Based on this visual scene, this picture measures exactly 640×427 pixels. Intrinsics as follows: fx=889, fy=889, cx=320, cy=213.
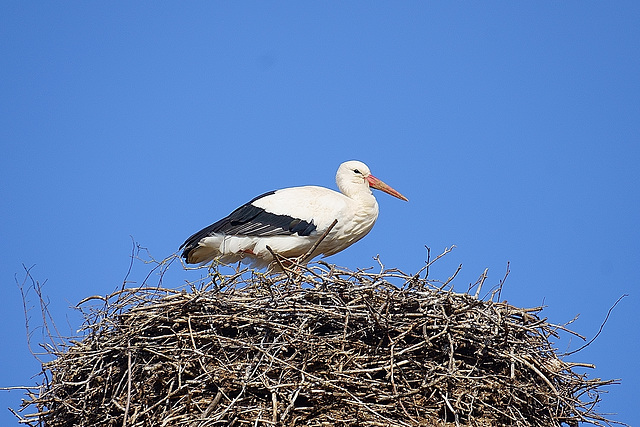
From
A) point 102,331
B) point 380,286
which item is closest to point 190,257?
point 102,331

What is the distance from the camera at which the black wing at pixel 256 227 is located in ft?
23.1

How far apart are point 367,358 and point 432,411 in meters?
0.46

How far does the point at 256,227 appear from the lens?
7.10 metres

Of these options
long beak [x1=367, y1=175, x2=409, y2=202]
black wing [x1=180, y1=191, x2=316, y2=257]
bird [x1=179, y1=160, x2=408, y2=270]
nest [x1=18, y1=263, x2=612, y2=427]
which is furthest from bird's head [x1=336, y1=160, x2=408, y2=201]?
nest [x1=18, y1=263, x2=612, y2=427]

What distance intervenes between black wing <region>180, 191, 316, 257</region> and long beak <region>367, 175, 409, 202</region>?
98 centimetres

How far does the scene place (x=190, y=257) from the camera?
727 cm

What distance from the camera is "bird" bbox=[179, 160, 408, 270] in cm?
705

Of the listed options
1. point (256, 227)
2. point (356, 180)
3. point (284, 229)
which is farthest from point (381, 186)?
point (256, 227)

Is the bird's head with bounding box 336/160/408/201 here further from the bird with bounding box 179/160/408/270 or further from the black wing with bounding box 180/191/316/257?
the black wing with bounding box 180/191/316/257

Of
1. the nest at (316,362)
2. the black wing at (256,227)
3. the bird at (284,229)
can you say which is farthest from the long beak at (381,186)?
the nest at (316,362)

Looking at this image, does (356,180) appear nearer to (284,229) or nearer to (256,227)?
(284,229)

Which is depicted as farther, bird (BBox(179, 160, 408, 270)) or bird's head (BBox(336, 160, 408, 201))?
bird's head (BBox(336, 160, 408, 201))

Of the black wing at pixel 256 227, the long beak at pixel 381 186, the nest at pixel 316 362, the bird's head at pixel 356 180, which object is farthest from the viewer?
the long beak at pixel 381 186

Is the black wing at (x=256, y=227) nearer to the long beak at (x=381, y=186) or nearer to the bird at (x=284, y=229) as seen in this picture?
the bird at (x=284, y=229)
